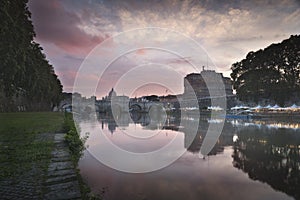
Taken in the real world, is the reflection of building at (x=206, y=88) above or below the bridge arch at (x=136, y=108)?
above

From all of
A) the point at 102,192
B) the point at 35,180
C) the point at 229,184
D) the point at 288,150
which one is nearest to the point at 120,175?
the point at 102,192

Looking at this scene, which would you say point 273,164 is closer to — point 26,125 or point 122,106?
point 26,125

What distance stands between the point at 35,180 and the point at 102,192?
221 cm

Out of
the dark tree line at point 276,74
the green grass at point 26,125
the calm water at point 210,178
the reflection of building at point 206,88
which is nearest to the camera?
the calm water at point 210,178

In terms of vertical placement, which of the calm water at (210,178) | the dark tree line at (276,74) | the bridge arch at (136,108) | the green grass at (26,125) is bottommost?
the calm water at (210,178)

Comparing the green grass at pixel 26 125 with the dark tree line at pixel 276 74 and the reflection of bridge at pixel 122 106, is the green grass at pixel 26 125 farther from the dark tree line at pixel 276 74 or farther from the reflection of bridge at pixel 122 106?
the reflection of bridge at pixel 122 106

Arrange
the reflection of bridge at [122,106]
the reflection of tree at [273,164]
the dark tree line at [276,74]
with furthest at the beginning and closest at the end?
1. the reflection of bridge at [122,106]
2. the dark tree line at [276,74]
3. the reflection of tree at [273,164]

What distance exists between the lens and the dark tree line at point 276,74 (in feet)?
181

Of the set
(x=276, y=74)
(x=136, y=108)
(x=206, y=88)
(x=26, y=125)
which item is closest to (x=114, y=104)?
(x=136, y=108)

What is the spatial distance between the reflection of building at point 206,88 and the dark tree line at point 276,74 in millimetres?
41996

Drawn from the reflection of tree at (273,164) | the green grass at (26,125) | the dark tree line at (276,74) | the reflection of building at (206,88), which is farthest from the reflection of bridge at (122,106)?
the reflection of tree at (273,164)

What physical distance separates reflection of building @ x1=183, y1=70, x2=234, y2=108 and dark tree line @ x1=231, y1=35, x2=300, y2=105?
138 ft

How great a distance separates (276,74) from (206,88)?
2509 inches

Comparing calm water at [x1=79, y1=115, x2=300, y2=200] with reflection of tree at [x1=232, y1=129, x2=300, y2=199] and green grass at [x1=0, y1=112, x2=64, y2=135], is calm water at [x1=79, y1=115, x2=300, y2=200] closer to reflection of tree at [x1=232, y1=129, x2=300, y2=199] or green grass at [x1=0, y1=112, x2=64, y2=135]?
reflection of tree at [x1=232, y1=129, x2=300, y2=199]
